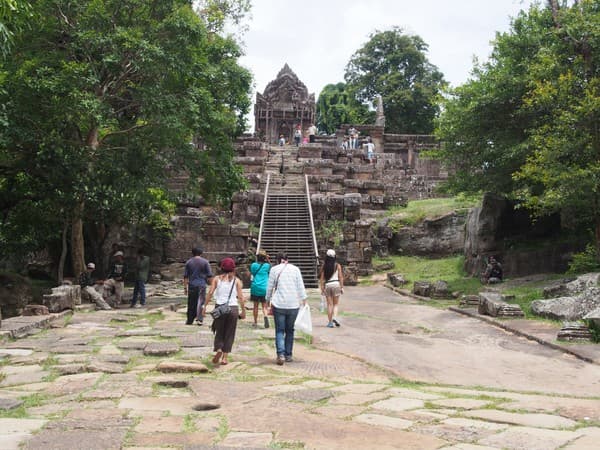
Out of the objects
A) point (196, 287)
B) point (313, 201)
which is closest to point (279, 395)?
point (196, 287)

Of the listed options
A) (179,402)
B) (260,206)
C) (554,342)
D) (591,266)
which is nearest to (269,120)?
(260,206)

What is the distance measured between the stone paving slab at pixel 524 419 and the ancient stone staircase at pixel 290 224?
13.1m

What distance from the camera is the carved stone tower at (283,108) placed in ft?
152

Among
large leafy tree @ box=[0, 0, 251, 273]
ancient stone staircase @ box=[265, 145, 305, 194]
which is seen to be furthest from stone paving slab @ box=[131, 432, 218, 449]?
ancient stone staircase @ box=[265, 145, 305, 194]

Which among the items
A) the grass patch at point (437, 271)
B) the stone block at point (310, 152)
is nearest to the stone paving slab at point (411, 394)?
the grass patch at point (437, 271)

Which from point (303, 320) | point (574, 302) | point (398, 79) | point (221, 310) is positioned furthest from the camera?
point (398, 79)

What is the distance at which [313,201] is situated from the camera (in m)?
22.2

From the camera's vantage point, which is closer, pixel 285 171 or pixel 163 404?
pixel 163 404

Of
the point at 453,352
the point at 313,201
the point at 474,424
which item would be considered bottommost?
the point at 453,352

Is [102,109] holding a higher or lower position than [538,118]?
lower

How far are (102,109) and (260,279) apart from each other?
17.9 ft

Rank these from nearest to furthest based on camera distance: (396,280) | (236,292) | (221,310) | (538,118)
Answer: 1. (221,310)
2. (236,292)
3. (538,118)
4. (396,280)

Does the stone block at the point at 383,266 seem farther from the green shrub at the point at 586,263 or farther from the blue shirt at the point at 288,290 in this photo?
the blue shirt at the point at 288,290

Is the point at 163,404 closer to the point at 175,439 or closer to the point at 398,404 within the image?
the point at 175,439
